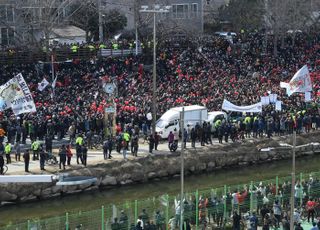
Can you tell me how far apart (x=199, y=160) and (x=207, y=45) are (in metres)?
23.7

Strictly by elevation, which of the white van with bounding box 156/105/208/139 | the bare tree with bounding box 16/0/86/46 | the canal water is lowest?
the canal water

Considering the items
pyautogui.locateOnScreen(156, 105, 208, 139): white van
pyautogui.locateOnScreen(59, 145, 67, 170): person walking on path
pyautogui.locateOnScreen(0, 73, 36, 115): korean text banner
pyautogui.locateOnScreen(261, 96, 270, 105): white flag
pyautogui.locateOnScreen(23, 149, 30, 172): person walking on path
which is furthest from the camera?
pyautogui.locateOnScreen(261, 96, 270, 105): white flag

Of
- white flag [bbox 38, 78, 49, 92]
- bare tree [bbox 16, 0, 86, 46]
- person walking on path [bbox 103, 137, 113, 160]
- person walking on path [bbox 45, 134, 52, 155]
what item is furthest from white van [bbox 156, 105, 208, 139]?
bare tree [bbox 16, 0, 86, 46]

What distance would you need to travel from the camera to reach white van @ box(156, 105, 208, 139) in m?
44.4

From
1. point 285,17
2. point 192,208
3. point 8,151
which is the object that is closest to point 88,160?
point 8,151

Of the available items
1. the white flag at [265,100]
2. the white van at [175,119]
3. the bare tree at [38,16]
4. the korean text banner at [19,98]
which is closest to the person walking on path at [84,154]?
the korean text banner at [19,98]

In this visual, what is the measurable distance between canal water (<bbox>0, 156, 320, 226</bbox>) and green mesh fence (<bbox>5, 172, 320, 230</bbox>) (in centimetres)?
544

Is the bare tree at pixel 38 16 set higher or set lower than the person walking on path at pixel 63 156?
higher

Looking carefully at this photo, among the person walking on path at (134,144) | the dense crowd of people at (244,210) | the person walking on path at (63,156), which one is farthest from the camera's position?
the person walking on path at (134,144)

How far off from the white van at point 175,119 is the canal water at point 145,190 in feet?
10.4

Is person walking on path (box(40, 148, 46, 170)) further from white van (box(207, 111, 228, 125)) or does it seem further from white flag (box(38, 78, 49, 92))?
white van (box(207, 111, 228, 125))

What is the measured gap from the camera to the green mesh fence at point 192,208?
27.1 metres

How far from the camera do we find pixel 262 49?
67250mm

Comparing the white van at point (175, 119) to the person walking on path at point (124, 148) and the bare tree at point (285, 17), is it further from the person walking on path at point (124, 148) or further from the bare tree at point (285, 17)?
the bare tree at point (285, 17)
